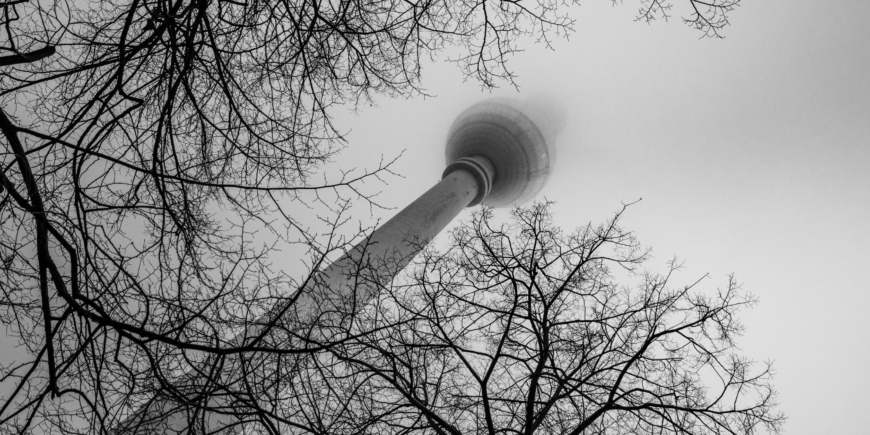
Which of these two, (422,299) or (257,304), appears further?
(422,299)

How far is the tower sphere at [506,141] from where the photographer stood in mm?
24969

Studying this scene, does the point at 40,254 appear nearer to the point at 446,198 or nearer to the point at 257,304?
the point at 257,304

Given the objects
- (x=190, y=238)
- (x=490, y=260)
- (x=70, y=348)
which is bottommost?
(x=70, y=348)

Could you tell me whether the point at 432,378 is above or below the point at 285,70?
below

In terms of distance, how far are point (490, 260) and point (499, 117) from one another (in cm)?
1924

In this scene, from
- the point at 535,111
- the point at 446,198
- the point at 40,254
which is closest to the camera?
the point at 40,254

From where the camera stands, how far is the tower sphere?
25.0m

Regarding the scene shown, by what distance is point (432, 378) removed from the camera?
21.4ft

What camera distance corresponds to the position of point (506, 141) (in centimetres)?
2520

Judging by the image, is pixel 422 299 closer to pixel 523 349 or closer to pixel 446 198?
pixel 523 349

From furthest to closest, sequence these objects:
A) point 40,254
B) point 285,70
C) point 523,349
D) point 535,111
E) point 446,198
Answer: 1. point 535,111
2. point 446,198
3. point 523,349
4. point 285,70
5. point 40,254

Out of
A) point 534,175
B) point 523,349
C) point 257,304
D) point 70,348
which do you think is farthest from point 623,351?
point 534,175

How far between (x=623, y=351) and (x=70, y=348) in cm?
619

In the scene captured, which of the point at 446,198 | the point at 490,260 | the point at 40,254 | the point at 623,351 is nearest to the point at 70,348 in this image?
the point at 40,254
